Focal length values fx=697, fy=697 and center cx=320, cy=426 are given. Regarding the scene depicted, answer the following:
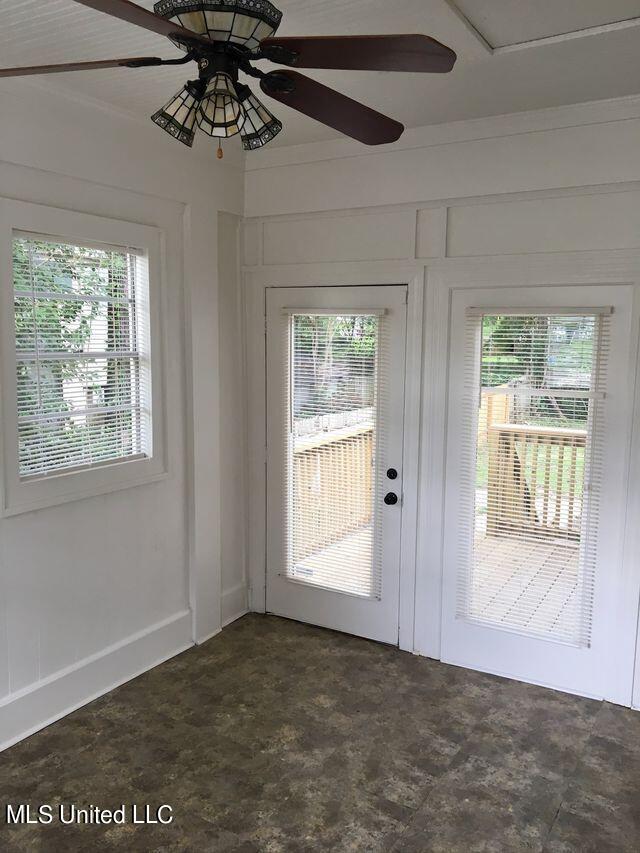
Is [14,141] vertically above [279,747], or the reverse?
[14,141]

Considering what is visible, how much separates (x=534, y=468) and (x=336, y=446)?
3.54 ft

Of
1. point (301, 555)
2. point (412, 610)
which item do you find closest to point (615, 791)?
point (412, 610)

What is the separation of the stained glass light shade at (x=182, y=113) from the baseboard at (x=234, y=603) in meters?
2.99

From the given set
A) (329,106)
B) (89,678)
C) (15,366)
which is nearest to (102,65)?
(329,106)

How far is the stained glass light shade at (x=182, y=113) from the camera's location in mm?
1567

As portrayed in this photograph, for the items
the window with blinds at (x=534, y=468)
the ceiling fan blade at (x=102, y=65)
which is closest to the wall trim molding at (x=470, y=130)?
the window with blinds at (x=534, y=468)

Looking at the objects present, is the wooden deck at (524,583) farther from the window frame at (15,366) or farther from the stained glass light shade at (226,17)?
the stained glass light shade at (226,17)

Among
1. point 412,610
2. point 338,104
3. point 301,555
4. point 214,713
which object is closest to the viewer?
point 338,104

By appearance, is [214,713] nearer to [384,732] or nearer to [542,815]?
[384,732]

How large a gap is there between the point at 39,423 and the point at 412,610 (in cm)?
212

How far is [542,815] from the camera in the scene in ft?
8.30

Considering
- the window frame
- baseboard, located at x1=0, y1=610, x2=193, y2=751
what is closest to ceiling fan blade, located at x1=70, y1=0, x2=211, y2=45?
the window frame

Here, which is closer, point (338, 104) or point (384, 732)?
point (338, 104)

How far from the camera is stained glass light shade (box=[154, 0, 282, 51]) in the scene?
1.37 metres
